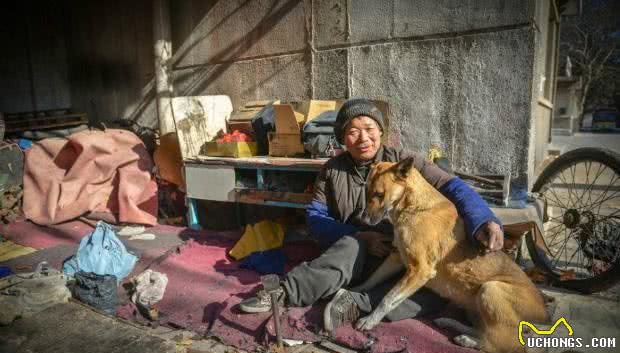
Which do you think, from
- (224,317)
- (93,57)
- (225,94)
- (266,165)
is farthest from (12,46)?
(224,317)

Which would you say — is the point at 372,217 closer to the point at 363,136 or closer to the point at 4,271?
the point at 363,136

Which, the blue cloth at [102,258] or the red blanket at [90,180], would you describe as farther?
the red blanket at [90,180]

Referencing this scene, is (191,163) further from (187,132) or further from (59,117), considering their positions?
(59,117)

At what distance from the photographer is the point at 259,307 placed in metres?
2.87

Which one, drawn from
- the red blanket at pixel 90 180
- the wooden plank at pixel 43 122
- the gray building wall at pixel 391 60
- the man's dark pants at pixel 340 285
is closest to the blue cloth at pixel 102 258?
the red blanket at pixel 90 180

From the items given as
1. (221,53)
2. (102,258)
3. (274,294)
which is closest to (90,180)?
(102,258)

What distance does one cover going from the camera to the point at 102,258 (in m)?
3.78

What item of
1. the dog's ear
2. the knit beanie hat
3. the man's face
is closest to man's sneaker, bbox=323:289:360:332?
the dog's ear

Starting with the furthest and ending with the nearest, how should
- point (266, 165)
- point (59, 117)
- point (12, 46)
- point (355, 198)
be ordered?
point (12, 46) < point (59, 117) < point (266, 165) < point (355, 198)

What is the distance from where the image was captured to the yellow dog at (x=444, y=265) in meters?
2.32

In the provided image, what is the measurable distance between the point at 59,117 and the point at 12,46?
243 centimetres

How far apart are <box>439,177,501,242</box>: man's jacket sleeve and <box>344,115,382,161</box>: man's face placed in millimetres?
642

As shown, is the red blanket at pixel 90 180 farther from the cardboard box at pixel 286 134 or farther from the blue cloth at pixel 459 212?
the blue cloth at pixel 459 212

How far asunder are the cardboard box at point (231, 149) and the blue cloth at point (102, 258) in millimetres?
1511
